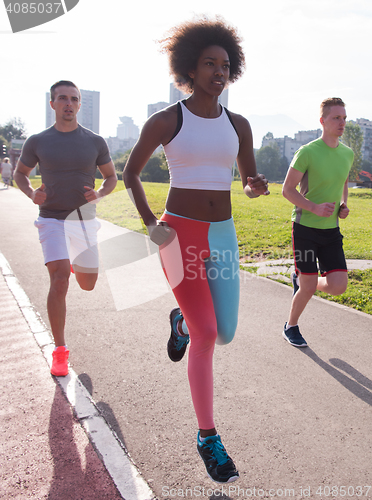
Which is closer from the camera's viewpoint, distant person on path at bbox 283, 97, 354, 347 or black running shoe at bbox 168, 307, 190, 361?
black running shoe at bbox 168, 307, 190, 361

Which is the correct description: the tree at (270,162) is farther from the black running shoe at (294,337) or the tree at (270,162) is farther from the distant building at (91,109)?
the black running shoe at (294,337)

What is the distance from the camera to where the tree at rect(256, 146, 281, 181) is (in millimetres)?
119500

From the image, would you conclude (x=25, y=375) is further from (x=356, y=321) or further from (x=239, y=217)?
(x=239, y=217)

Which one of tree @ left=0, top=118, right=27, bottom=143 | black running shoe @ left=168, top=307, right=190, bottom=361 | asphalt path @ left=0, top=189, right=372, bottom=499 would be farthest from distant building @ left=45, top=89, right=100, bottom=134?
black running shoe @ left=168, top=307, right=190, bottom=361

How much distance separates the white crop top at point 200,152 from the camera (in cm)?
252

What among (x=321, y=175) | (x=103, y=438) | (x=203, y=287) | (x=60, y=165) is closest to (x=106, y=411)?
(x=103, y=438)

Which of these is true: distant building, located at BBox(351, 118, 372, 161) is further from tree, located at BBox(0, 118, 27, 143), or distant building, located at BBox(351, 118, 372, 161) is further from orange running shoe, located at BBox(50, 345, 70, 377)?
orange running shoe, located at BBox(50, 345, 70, 377)

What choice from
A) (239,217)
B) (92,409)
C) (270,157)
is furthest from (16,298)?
(270,157)

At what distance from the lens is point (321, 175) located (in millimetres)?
4070

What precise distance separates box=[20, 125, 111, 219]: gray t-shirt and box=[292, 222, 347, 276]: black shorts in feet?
6.90

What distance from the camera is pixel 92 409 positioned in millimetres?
3041

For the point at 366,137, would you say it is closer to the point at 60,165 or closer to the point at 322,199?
the point at 322,199

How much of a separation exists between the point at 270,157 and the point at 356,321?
121241 mm

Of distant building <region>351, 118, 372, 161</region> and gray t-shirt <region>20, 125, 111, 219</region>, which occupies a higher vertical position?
gray t-shirt <region>20, 125, 111, 219</region>
